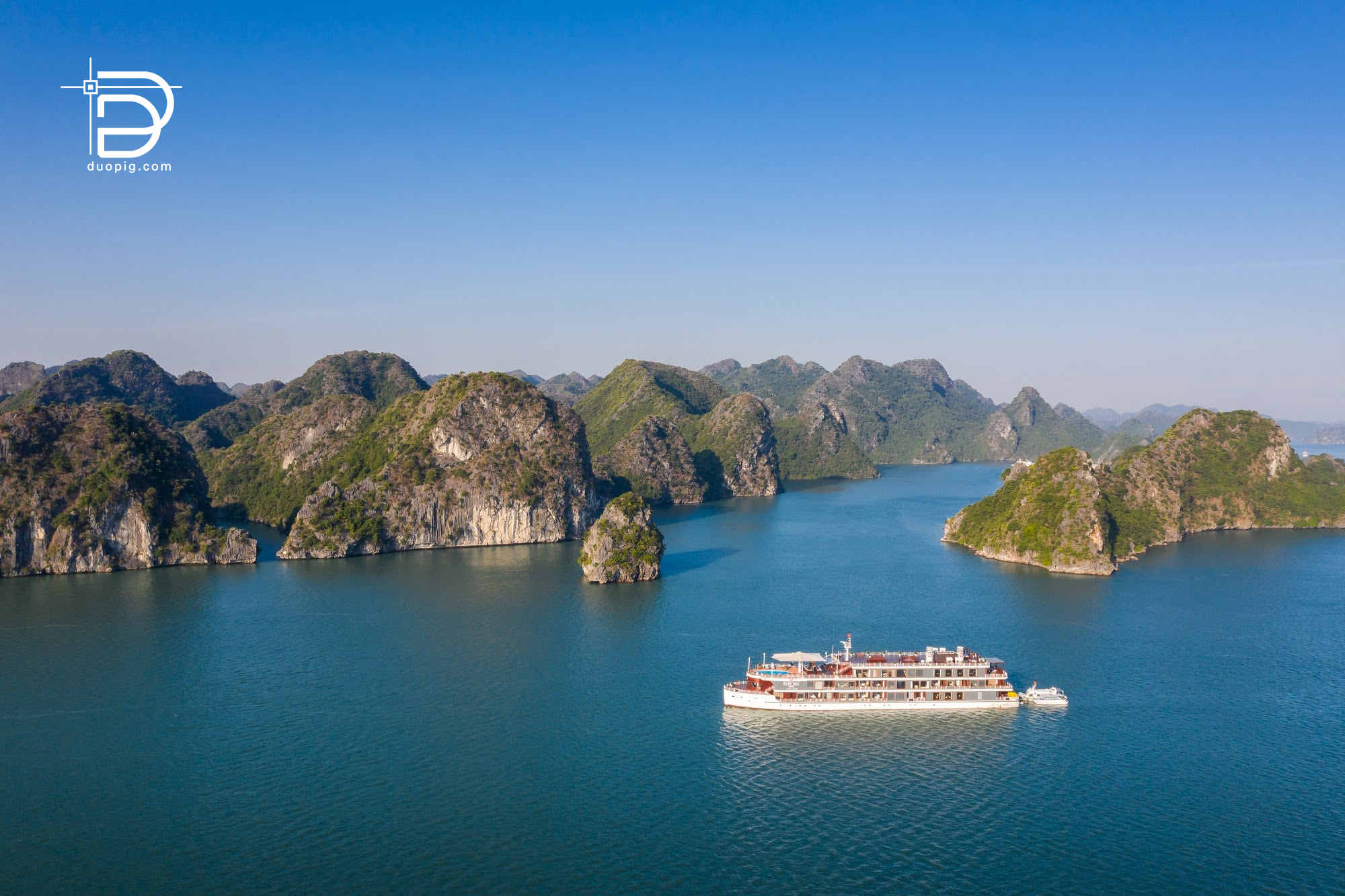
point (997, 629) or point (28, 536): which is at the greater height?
point (28, 536)

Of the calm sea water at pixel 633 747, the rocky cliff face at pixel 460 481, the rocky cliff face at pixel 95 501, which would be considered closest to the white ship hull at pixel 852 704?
the calm sea water at pixel 633 747

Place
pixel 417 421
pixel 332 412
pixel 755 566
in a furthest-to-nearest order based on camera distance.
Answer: pixel 332 412 < pixel 417 421 < pixel 755 566

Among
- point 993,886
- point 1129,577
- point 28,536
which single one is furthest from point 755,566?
point 28,536

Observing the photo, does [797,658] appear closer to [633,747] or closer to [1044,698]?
[633,747]

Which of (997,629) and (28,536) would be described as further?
(28,536)

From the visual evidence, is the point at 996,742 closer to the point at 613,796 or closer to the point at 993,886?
the point at 993,886

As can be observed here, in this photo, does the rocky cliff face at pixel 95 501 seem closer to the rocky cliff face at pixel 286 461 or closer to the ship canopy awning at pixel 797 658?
the rocky cliff face at pixel 286 461

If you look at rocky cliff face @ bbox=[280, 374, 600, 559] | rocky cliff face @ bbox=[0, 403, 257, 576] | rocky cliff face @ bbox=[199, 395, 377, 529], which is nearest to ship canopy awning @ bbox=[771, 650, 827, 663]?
rocky cliff face @ bbox=[280, 374, 600, 559]

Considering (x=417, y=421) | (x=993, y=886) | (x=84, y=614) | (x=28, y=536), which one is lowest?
(x=993, y=886)
